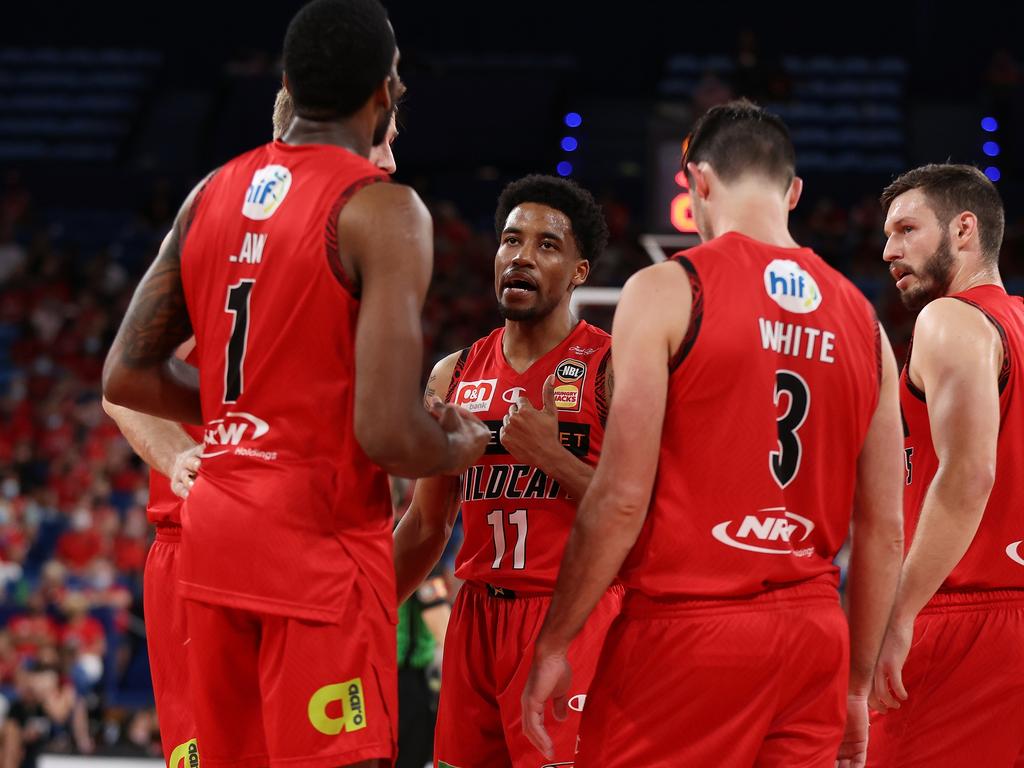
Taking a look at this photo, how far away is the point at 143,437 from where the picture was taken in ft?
13.4

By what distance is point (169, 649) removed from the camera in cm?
428

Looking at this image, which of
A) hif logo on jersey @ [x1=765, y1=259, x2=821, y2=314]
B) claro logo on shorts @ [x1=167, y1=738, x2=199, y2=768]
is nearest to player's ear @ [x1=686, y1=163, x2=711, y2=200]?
hif logo on jersey @ [x1=765, y1=259, x2=821, y2=314]

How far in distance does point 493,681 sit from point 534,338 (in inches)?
48.5

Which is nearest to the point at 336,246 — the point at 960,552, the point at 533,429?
the point at 533,429

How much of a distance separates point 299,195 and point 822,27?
2041cm

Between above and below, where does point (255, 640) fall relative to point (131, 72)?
below

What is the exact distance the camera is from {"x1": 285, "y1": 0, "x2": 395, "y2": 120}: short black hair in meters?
3.13

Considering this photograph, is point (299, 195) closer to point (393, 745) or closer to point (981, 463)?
point (393, 745)

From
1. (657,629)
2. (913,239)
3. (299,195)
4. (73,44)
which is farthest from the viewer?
(73,44)

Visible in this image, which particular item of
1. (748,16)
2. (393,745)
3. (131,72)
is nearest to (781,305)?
(393,745)

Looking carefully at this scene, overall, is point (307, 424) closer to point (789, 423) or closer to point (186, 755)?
point (789, 423)

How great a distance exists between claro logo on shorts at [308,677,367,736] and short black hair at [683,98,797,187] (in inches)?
64.3

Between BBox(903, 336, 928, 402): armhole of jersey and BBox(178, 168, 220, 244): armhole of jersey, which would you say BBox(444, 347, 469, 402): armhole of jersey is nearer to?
BBox(903, 336, 928, 402): armhole of jersey

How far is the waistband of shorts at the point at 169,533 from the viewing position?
4.37 meters
